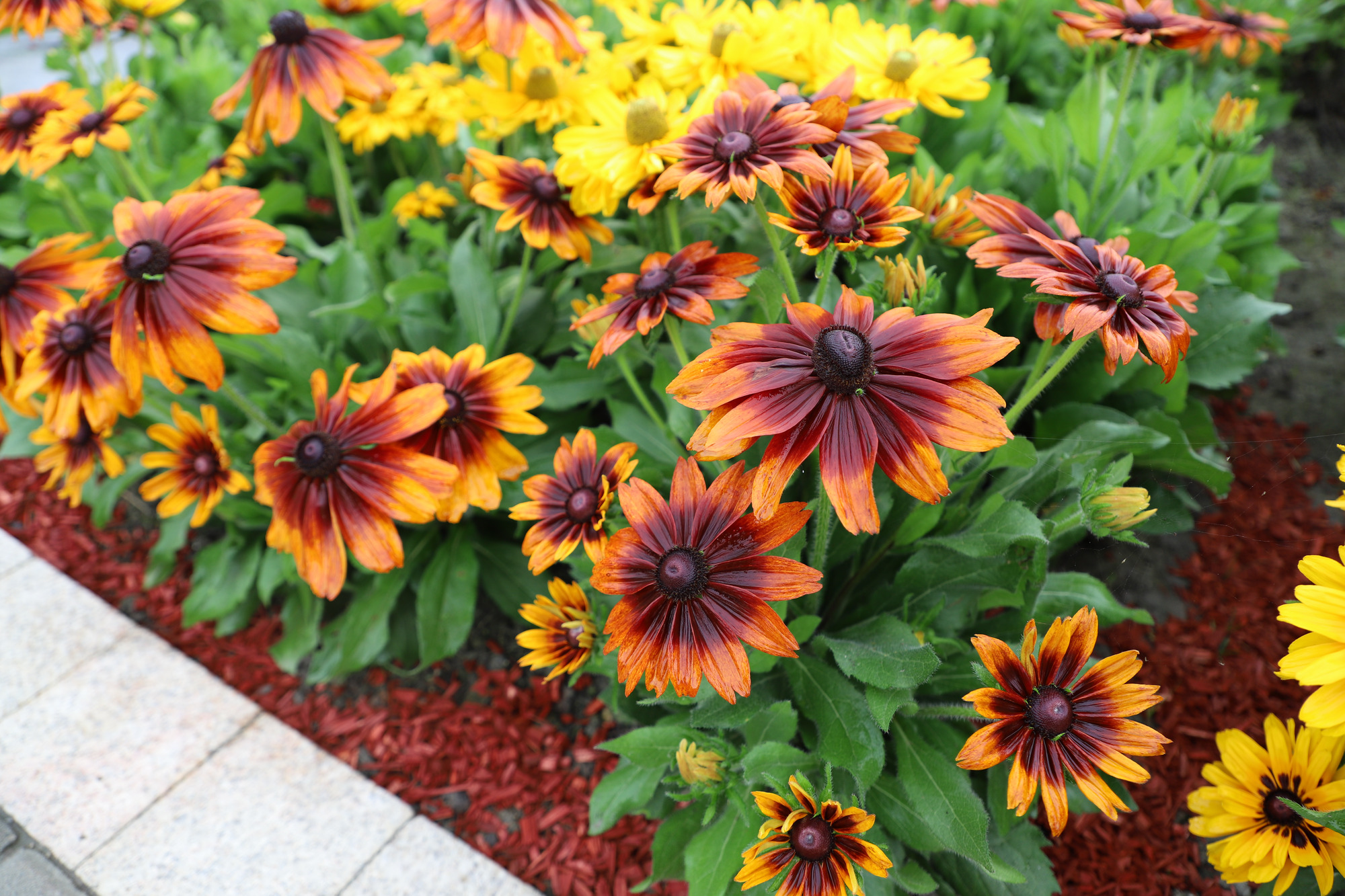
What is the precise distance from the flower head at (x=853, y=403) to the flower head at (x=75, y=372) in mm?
1220

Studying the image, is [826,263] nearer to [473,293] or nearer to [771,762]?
[771,762]

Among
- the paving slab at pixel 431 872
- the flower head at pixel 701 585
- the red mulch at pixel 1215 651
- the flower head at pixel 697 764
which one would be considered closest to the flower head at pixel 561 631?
the flower head at pixel 697 764

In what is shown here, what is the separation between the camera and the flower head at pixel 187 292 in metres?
1.39

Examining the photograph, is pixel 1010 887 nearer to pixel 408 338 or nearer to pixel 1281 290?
pixel 408 338

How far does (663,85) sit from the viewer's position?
1.94 metres

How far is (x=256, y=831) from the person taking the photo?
171 centimetres

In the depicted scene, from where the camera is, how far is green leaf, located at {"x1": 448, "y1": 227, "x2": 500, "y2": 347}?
2.07 metres

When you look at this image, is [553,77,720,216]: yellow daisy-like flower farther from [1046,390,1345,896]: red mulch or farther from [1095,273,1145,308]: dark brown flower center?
[1046,390,1345,896]: red mulch

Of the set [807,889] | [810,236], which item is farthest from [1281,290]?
[807,889]

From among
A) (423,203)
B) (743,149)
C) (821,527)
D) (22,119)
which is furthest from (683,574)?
(22,119)

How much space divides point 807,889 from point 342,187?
1912mm

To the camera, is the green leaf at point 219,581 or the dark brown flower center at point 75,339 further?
the green leaf at point 219,581

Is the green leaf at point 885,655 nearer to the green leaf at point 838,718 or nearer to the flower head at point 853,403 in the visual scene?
the green leaf at point 838,718

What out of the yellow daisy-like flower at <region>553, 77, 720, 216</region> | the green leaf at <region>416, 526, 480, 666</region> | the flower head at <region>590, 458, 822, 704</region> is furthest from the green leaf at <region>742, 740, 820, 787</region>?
the yellow daisy-like flower at <region>553, 77, 720, 216</region>
